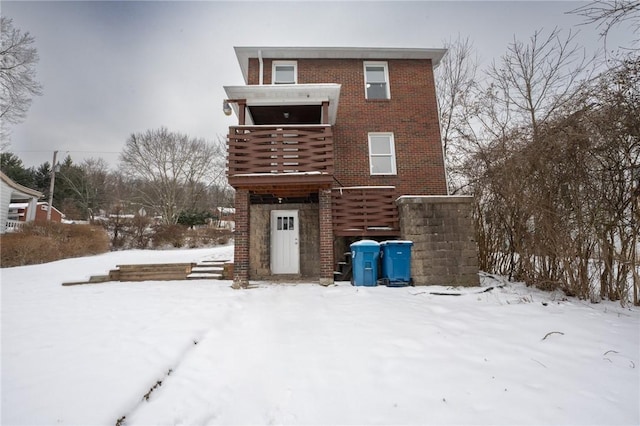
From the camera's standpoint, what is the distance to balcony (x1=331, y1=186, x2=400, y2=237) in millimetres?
7762

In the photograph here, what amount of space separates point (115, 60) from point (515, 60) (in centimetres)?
2198

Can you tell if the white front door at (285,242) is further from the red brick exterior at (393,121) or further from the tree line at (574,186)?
the tree line at (574,186)

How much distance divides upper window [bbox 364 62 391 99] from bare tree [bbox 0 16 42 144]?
18.6m

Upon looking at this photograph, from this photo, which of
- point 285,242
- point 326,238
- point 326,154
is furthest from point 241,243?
point 326,154

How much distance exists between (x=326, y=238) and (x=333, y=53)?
7406 millimetres

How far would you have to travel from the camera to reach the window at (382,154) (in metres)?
9.38

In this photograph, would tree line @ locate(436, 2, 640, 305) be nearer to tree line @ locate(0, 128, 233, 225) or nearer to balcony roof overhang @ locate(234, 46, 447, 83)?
balcony roof overhang @ locate(234, 46, 447, 83)

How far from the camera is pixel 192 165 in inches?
1082

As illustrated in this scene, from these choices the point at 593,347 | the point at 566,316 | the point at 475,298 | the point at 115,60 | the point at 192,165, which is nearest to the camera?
the point at 593,347

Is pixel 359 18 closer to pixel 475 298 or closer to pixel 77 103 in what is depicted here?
pixel 475 298

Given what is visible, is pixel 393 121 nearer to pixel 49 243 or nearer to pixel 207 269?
pixel 207 269

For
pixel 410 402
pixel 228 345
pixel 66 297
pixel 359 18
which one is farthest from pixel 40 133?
pixel 410 402

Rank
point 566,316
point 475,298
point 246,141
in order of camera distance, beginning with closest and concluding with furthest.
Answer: point 566,316
point 475,298
point 246,141

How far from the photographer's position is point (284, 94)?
292 inches
